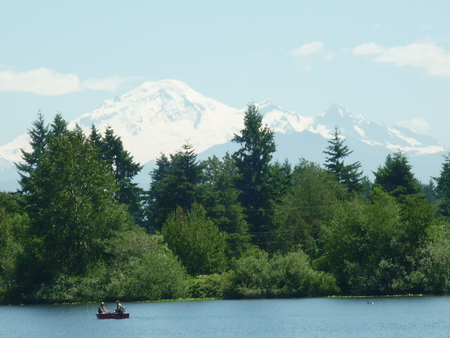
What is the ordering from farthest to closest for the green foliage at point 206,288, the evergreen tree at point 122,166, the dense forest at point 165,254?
the evergreen tree at point 122,166
the green foliage at point 206,288
the dense forest at point 165,254

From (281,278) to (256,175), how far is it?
37340 mm

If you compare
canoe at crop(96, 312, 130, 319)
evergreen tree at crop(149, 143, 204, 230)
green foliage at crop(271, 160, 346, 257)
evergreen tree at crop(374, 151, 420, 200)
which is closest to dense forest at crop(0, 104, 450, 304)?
green foliage at crop(271, 160, 346, 257)

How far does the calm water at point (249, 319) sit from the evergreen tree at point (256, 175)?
35523 mm

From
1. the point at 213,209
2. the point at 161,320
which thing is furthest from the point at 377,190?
the point at 161,320

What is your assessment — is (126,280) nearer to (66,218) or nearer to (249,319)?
(66,218)

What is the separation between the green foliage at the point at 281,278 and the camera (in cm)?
7125

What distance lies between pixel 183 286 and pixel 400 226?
76.5 ft

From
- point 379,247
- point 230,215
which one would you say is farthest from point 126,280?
point 230,215

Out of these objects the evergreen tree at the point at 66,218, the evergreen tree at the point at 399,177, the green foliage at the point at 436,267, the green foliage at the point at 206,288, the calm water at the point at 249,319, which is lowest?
the calm water at the point at 249,319

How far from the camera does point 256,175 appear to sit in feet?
352

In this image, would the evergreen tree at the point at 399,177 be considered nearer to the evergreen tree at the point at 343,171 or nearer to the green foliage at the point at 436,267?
the evergreen tree at the point at 343,171

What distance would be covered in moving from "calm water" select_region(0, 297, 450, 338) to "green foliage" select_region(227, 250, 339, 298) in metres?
2.68

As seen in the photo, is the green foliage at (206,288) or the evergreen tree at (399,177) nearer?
the green foliage at (206,288)

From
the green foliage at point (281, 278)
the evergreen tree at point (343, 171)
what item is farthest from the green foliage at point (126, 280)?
the evergreen tree at point (343, 171)
